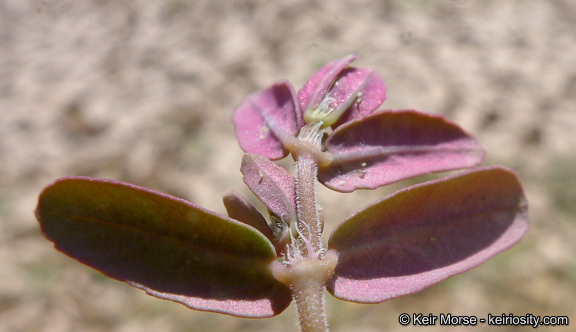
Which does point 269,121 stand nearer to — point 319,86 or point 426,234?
point 319,86

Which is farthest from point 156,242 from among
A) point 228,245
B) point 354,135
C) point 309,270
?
point 354,135

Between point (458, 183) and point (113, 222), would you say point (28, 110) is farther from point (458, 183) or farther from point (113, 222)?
point (458, 183)

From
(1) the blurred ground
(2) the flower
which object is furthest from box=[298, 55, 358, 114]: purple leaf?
(1) the blurred ground

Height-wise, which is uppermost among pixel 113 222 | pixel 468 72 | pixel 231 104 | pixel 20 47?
pixel 20 47

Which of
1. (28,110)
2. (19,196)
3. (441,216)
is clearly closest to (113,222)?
(441,216)

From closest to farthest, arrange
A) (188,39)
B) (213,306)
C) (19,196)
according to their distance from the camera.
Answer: (213,306), (19,196), (188,39)

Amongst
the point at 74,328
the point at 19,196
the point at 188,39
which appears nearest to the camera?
the point at 74,328

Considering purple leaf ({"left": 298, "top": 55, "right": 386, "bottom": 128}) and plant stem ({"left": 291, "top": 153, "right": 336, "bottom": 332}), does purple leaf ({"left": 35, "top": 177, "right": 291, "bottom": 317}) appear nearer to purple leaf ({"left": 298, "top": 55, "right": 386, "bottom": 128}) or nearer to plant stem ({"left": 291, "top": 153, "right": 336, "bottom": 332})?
plant stem ({"left": 291, "top": 153, "right": 336, "bottom": 332})

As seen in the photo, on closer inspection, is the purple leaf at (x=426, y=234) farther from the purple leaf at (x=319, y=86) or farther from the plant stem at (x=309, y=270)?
the purple leaf at (x=319, y=86)

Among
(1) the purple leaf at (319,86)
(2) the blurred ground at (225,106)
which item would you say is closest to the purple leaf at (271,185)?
(1) the purple leaf at (319,86)
